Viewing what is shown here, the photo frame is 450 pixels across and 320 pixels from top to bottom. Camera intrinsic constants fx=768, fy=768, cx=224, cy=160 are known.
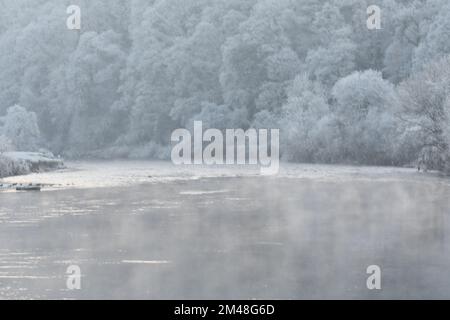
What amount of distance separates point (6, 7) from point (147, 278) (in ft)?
313

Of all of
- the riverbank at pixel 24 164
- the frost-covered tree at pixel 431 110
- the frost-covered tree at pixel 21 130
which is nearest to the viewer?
the frost-covered tree at pixel 431 110

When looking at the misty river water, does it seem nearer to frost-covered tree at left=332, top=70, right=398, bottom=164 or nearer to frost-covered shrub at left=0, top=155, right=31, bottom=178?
frost-covered shrub at left=0, top=155, right=31, bottom=178

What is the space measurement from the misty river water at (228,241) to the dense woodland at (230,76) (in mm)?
14568

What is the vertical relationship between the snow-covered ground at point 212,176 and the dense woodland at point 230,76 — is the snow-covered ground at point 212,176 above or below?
below

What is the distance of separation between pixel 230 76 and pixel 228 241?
5620 centimetres

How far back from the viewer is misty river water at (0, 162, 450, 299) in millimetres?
13561

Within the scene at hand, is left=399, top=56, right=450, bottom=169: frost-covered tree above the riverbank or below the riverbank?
above

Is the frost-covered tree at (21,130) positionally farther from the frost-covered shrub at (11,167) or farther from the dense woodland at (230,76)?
the frost-covered shrub at (11,167)

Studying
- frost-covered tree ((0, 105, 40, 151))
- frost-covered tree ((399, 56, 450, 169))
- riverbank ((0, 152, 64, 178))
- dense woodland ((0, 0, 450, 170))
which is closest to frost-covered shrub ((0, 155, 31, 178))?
riverbank ((0, 152, 64, 178))

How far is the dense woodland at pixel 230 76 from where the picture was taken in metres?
52.6

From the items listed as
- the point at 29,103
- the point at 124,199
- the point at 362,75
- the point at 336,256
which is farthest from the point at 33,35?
the point at 336,256

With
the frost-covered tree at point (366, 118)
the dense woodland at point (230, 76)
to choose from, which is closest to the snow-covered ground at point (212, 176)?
the dense woodland at point (230, 76)

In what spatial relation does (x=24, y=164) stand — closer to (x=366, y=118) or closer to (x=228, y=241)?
(x=366, y=118)

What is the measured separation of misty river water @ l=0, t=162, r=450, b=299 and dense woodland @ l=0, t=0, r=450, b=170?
1457cm
